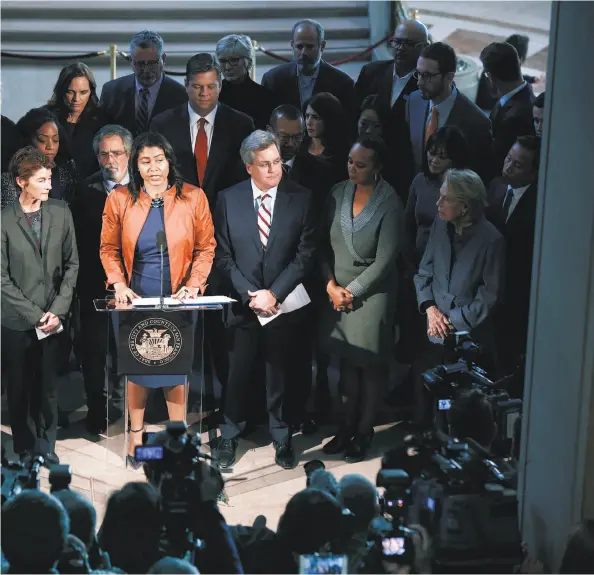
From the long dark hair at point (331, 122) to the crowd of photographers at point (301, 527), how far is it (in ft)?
7.99

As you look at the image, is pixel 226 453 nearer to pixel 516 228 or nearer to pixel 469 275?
pixel 469 275

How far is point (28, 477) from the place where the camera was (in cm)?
483

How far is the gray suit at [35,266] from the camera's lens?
617cm

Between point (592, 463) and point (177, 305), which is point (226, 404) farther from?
point (592, 463)

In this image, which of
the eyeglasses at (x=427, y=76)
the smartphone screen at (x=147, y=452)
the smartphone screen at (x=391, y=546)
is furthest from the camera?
the eyeglasses at (x=427, y=76)

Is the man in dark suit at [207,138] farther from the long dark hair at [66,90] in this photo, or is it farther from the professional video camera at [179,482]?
the professional video camera at [179,482]

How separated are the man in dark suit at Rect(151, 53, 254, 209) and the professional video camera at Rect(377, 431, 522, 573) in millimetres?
2373

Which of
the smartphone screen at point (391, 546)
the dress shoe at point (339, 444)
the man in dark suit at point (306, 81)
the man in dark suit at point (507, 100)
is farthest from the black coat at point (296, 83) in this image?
the smartphone screen at point (391, 546)

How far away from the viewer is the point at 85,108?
22.5ft

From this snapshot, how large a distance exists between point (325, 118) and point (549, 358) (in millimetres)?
2166

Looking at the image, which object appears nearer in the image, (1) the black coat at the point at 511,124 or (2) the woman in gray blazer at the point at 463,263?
(2) the woman in gray blazer at the point at 463,263

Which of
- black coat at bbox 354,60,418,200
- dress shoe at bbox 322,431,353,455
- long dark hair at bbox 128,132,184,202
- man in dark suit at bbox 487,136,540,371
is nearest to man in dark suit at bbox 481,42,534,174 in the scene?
man in dark suit at bbox 487,136,540,371

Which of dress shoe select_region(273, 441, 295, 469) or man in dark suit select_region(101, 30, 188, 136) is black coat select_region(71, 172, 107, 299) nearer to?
man in dark suit select_region(101, 30, 188, 136)

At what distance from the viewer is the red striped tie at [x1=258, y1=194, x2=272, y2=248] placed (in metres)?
6.44
